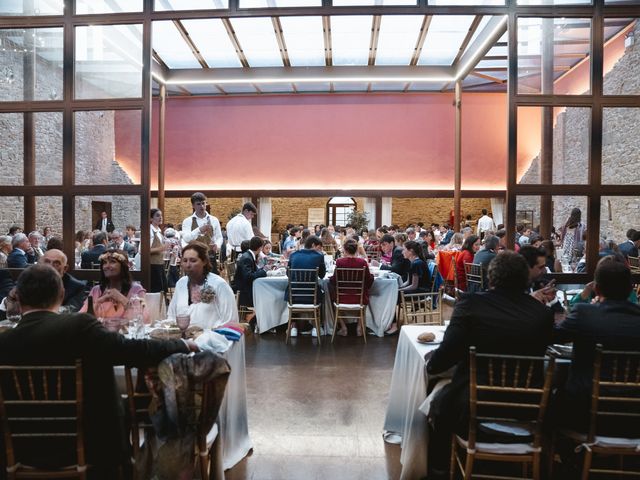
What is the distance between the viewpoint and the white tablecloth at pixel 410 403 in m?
2.76

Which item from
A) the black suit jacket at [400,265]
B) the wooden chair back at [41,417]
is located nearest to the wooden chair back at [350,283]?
the black suit jacket at [400,265]

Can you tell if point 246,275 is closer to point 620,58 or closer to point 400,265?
point 400,265

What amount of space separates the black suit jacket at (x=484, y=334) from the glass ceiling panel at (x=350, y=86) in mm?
12538

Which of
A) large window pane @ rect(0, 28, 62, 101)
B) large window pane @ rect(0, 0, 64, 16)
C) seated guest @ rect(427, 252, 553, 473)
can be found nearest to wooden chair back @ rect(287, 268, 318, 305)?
large window pane @ rect(0, 28, 62, 101)

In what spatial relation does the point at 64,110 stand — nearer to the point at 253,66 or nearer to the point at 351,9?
the point at 351,9

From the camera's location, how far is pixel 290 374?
4.82 m

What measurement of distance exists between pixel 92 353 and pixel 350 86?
13439 mm

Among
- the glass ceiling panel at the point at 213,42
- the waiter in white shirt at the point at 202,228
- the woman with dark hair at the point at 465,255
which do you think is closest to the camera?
the waiter in white shirt at the point at 202,228

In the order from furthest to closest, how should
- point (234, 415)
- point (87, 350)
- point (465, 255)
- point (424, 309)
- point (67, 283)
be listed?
1. point (465, 255)
2. point (424, 309)
3. point (67, 283)
4. point (234, 415)
5. point (87, 350)

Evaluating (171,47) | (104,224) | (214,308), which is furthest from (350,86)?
(214,308)

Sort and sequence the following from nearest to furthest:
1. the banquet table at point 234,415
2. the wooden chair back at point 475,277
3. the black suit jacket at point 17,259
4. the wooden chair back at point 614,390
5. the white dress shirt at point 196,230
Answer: the wooden chair back at point 614,390
the banquet table at point 234,415
the black suit jacket at point 17,259
the wooden chair back at point 475,277
the white dress shirt at point 196,230

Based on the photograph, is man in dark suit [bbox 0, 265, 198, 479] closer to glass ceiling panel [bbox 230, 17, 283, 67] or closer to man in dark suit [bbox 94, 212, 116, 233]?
man in dark suit [bbox 94, 212, 116, 233]

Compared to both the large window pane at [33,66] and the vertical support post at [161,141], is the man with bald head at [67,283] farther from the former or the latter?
the vertical support post at [161,141]

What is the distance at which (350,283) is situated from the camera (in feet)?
20.5
